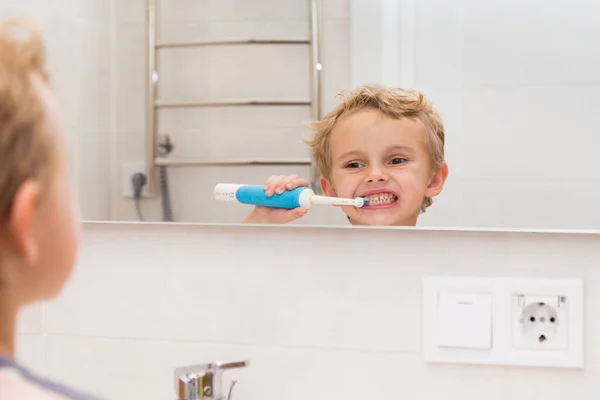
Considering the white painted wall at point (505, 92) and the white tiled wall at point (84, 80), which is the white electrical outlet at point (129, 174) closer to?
the white tiled wall at point (84, 80)

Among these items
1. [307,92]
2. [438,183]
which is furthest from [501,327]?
[307,92]

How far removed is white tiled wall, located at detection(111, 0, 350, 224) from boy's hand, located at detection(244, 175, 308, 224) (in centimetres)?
1

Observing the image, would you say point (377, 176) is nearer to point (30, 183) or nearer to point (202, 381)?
point (202, 381)

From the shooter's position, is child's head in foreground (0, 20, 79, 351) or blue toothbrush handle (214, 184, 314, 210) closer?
child's head in foreground (0, 20, 79, 351)

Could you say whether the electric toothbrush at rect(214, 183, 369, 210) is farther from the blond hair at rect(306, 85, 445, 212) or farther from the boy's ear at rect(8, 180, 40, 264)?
the boy's ear at rect(8, 180, 40, 264)

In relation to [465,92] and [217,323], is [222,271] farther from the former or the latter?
[465,92]

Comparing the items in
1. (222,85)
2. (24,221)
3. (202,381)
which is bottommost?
(202,381)

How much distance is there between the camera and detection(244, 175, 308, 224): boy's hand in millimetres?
1095

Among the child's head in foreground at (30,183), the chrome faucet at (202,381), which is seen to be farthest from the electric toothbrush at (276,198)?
the child's head in foreground at (30,183)

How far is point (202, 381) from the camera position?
992 millimetres

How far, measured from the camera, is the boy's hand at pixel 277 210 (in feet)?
3.59

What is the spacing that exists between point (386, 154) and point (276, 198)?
17 centimetres

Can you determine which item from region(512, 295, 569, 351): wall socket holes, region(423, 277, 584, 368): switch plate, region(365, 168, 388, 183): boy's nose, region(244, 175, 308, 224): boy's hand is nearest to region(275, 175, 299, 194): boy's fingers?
region(244, 175, 308, 224): boy's hand

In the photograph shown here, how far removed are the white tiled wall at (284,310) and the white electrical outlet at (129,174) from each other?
0.05 m
